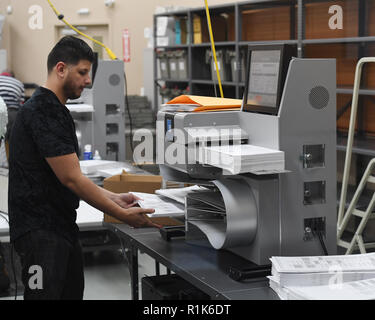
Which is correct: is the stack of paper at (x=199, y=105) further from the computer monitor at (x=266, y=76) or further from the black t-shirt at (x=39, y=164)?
the black t-shirt at (x=39, y=164)

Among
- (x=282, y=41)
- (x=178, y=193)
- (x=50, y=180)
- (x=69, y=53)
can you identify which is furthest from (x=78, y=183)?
(x=282, y=41)

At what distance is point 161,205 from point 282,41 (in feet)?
11.1

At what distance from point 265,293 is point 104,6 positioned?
28.5ft

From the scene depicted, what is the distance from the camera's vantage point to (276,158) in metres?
1.88

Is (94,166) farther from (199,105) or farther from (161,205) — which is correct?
(199,105)

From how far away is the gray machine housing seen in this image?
464 centimetres

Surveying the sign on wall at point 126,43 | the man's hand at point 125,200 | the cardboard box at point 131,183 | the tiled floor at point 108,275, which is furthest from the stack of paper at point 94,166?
the sign on wall at point 126,43

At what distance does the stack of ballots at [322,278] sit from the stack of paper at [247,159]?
279mm

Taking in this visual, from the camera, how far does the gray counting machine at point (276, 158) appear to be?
1.91m

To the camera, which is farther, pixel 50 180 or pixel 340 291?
pixel 50 180

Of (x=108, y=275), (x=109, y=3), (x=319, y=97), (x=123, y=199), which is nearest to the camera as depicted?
(x=319, y=97)

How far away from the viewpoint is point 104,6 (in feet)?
32.3

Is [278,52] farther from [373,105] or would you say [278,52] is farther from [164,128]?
[373,105]
